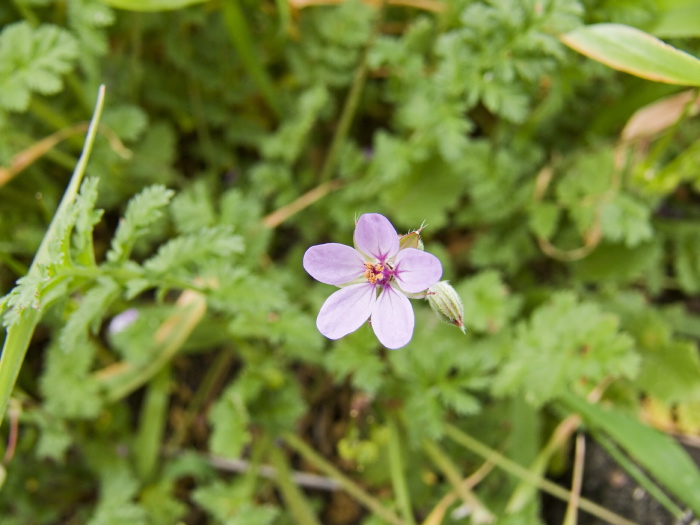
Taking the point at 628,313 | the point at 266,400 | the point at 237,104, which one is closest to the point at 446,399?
the point at 266,400

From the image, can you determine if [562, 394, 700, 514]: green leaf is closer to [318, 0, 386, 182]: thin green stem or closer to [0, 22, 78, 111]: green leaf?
[318, 0, 386, 182]: thin green stem

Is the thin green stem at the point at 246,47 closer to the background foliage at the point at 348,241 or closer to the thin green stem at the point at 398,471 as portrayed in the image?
the background foliage at the point at 348,241

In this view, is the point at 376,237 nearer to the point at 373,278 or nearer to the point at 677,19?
the point at 373,278

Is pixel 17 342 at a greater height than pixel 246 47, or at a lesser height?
lesser

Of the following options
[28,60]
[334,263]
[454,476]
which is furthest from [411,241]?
[28,60]

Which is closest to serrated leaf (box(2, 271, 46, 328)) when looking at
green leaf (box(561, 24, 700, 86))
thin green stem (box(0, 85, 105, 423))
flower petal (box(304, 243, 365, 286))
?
thin green stem (box(0, 85, 105, 423))

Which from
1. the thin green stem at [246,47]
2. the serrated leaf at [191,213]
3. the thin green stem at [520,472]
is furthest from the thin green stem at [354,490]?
the thin green stem at [246,47]
